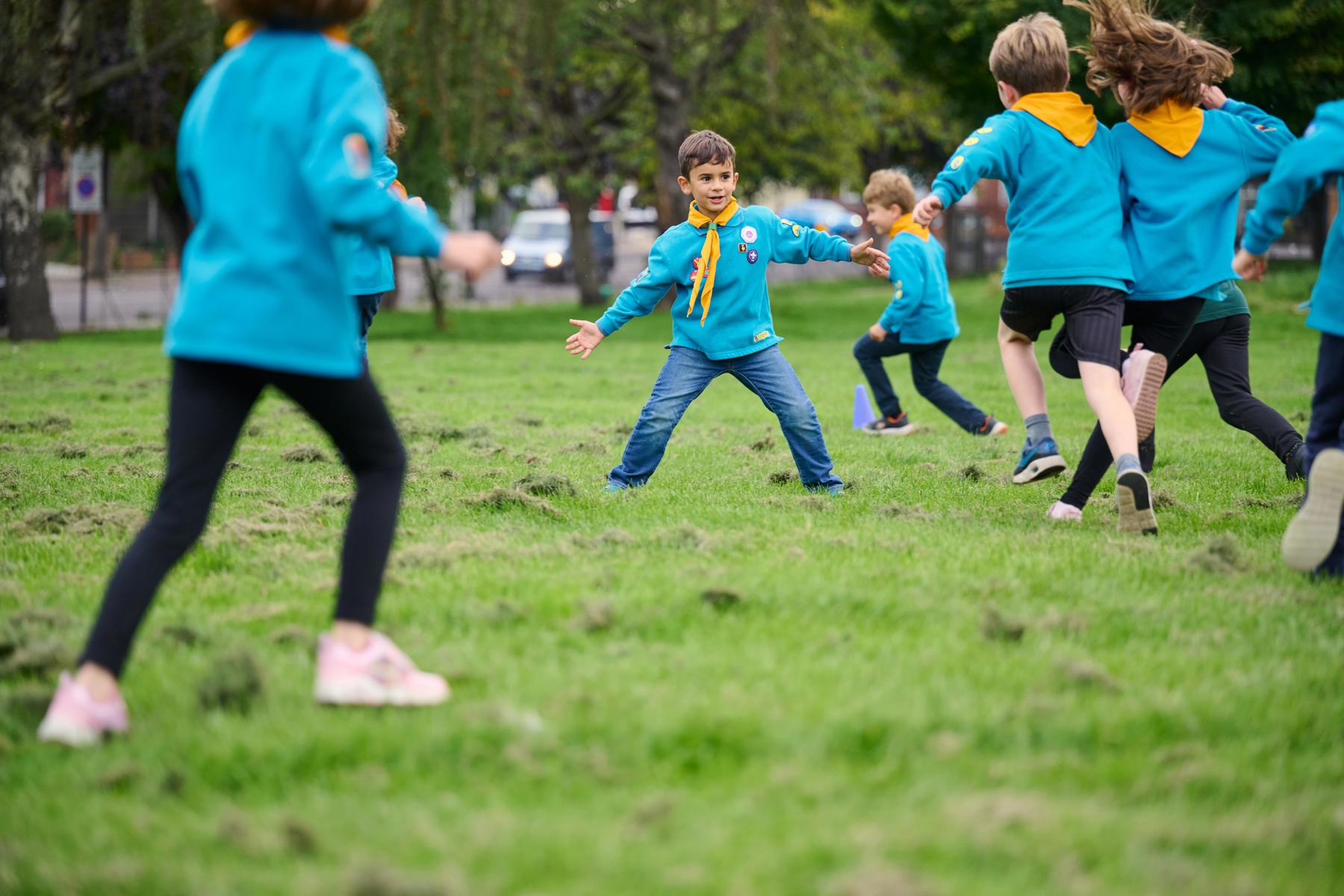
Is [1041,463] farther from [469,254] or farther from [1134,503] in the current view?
[469,254]

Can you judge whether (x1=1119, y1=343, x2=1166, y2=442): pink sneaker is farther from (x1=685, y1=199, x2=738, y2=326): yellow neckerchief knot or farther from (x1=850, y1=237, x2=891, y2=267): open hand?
(x1=685, y1=199, x2=738, y2=326): yellow neckerchief knot

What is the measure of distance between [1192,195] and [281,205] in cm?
397

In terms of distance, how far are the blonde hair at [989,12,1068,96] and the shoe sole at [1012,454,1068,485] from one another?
5.40ft

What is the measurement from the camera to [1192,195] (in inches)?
228

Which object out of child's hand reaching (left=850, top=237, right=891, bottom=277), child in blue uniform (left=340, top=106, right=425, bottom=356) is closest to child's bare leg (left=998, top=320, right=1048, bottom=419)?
child's hand reaching (left=850, top=237, right=891, bottom=277)

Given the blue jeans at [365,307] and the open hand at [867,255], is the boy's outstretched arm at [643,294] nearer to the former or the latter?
the open hand at [867,255]

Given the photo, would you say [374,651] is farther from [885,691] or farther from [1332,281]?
[1332,281]

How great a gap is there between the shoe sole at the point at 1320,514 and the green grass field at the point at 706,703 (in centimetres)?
19

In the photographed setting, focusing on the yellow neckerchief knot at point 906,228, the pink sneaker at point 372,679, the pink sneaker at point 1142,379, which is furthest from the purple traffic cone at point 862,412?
the pink sneaker at point 372,679

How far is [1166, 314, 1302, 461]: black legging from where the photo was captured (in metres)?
6.94

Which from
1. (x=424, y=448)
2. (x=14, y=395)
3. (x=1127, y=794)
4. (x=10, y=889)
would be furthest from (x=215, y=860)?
(x=14, y=395)

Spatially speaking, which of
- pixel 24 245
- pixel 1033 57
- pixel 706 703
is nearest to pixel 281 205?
pixel 706 703

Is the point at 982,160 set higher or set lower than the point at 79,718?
higher

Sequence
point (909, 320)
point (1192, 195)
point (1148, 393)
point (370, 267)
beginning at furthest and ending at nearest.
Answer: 1. point (909, 320)
2. point (370, 267)
3. point (1148, 393)
4. point (1192, 195)
